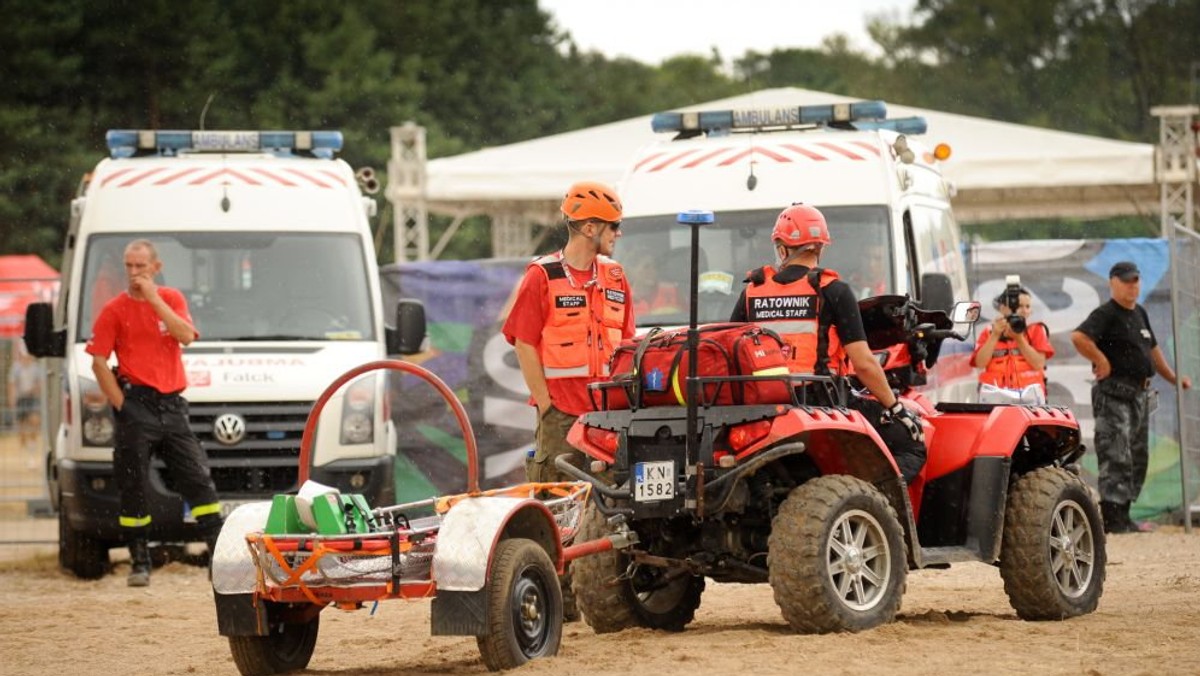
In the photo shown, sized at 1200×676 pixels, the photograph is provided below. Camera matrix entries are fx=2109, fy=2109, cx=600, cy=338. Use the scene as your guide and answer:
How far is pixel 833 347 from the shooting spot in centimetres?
914

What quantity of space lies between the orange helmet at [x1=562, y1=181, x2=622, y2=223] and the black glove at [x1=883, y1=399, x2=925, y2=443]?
1.57 meters

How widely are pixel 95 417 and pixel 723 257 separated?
13.9 ft

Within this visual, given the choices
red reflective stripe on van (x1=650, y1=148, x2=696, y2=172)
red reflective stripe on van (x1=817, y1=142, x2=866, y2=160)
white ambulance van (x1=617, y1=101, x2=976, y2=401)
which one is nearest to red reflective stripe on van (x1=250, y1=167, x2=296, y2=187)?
white ambulance van (x1=617, y1=101, x2=976, y2=401)

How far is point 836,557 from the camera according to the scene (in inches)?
344

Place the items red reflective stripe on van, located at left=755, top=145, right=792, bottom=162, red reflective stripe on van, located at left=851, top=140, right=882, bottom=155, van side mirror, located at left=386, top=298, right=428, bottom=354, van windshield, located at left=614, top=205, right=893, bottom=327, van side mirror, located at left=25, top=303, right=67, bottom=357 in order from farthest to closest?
1. van side mirror, located at left=386, top=298, right=428, bottom=354
2. van side mirror, located at left=25, top=303, right=67, bottom=357
3. red reflective stripe on van, located at left=755, top=145, right=792, bottom=162
4. red reflective stripe on van, located at left=851, top=140, right=882, bottom=155
5. van windshield, located at left=614, top=205, right=893, bottom=327

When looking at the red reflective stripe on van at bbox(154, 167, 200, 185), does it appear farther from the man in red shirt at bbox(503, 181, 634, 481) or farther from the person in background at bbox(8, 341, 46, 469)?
the man in red shirt at bbox(503, 181, 634, 481)

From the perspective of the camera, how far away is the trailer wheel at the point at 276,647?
833 cm

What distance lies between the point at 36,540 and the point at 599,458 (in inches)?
343

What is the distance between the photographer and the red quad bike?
28.2 feet

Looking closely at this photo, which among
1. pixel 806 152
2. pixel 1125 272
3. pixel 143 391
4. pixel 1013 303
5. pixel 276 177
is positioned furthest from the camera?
pixel 1125 272

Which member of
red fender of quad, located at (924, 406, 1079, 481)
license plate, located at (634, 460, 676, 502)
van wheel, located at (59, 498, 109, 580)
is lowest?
van wheel, located at (59, 498, 109, 580)

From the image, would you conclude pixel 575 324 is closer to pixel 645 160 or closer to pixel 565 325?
pixel 565 325

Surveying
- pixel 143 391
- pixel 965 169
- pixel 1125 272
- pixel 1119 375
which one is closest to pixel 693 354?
pixel 143 391

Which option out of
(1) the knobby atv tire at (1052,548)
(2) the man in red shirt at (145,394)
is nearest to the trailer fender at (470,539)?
(1) the knobby atv tire at (1052,548)
